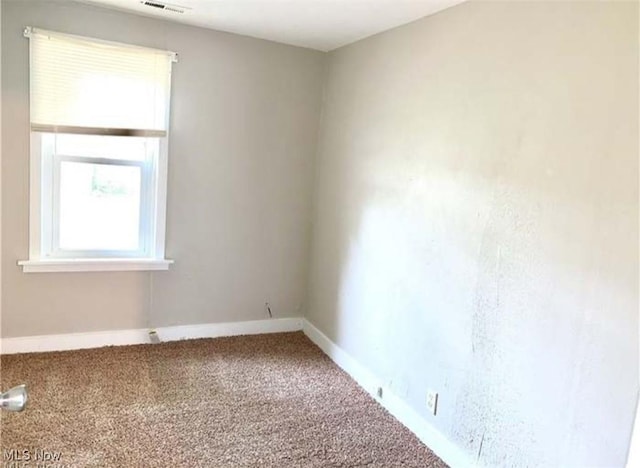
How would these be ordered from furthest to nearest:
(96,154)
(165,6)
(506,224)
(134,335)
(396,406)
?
(134,335) < (96,154) < (165,6) < (396,406) < (506,224)

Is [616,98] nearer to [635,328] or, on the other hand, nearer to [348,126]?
[635,328]

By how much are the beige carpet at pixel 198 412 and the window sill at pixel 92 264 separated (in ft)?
1.89

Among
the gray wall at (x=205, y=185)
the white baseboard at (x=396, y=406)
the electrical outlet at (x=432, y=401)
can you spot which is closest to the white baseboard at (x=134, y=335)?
the gray wall at (x=205, y=185)

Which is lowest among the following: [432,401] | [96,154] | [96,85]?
[432,401]

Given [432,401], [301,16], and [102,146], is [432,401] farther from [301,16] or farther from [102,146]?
[102,146]

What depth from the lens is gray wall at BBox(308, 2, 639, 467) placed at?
173 centimetres

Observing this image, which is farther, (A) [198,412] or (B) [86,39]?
(B) [86,39]

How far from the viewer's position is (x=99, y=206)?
338cm

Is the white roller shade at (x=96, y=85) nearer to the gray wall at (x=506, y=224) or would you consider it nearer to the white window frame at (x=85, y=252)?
the white window frame at (x=85, y=252)

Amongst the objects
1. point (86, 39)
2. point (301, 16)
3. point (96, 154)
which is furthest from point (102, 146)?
point (301, 16)

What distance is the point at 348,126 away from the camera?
351 centimetres

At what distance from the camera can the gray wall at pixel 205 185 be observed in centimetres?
312

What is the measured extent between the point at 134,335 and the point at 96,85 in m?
1.77

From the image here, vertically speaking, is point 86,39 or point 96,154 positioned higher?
point 86,39
